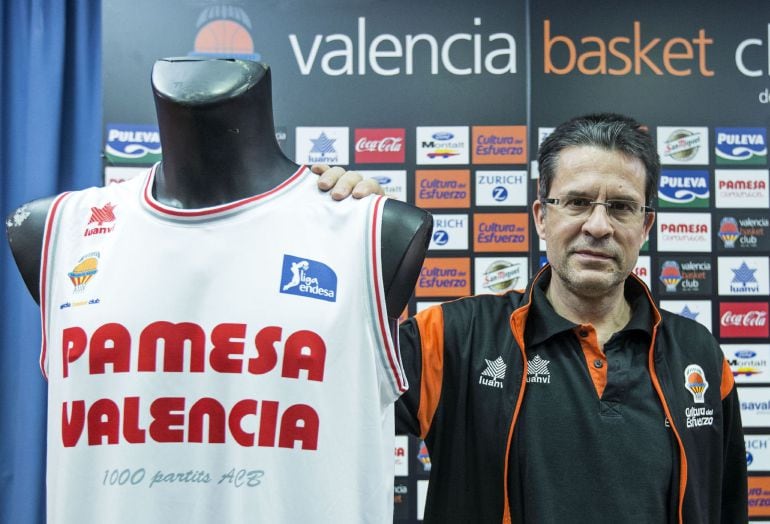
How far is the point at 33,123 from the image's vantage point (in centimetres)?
246

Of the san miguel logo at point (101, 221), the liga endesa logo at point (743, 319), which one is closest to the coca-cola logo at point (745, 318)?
the liga endesa logo at point (743, 319)

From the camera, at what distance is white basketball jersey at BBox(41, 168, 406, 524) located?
3.37 ft

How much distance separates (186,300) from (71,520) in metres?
0.36

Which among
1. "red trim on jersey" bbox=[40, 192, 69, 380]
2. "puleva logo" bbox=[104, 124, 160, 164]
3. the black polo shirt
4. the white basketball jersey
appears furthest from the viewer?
"puleva logo" bbox=[104, 124, 160, 164]

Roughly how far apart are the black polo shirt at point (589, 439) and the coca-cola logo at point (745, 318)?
158 centimetres

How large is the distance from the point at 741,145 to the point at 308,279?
7.83ft

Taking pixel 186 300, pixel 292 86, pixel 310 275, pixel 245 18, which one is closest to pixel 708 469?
pixel 310 275

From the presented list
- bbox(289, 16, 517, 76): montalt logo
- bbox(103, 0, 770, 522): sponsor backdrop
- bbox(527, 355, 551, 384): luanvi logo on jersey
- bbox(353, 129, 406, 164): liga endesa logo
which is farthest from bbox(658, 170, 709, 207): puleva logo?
bbox(527, 355, 551, 384): luanvi logo on jersey

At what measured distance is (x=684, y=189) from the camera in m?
2.83

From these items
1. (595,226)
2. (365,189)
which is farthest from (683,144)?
(365,189)

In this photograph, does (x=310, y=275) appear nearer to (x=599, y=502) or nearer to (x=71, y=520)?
(x=71, y=520)

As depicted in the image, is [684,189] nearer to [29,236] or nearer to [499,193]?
[499,193]

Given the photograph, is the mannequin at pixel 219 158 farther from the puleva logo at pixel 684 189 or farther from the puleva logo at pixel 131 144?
the puleva logo at pixel 684 189

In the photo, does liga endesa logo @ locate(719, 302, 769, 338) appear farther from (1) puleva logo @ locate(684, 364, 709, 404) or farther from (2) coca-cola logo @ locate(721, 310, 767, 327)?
(1) puleva logo @ locate(684, 364, 709, 404)
